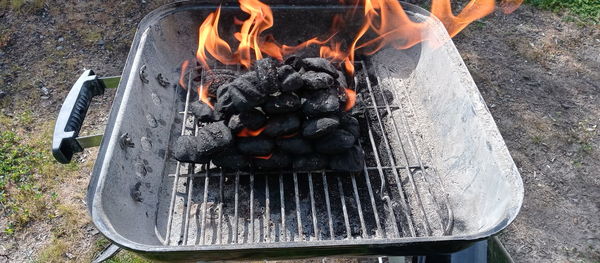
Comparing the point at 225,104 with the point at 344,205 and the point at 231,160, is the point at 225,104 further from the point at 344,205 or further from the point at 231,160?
the point at 344,205

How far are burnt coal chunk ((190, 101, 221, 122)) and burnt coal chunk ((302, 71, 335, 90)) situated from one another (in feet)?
1.57

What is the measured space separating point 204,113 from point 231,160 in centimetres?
31

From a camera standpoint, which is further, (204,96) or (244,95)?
(204,96)

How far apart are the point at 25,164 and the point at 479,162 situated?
2.97 metres

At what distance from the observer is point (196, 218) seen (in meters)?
1.83

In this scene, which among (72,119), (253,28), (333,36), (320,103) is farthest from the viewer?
(333,36)

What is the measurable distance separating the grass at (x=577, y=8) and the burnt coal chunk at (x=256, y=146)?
4088 mm

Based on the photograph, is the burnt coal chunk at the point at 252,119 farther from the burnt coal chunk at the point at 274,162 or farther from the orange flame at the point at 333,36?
the orange flame at the point at 333,36

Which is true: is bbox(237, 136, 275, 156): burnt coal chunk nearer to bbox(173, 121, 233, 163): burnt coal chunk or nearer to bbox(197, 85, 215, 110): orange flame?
bbox(173, 121, 233, 163): burnt coal chunk

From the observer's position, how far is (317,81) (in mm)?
1896

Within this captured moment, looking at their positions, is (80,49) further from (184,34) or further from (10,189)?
(184,34)

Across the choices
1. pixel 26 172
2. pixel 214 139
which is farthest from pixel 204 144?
pixel 26 172

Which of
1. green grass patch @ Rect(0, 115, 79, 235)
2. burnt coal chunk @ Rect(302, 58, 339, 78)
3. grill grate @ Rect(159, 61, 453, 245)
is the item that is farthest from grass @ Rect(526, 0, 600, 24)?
green grass patch @ Rect(0, 115, 79, 235)

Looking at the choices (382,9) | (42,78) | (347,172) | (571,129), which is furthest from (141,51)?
(571,129)
